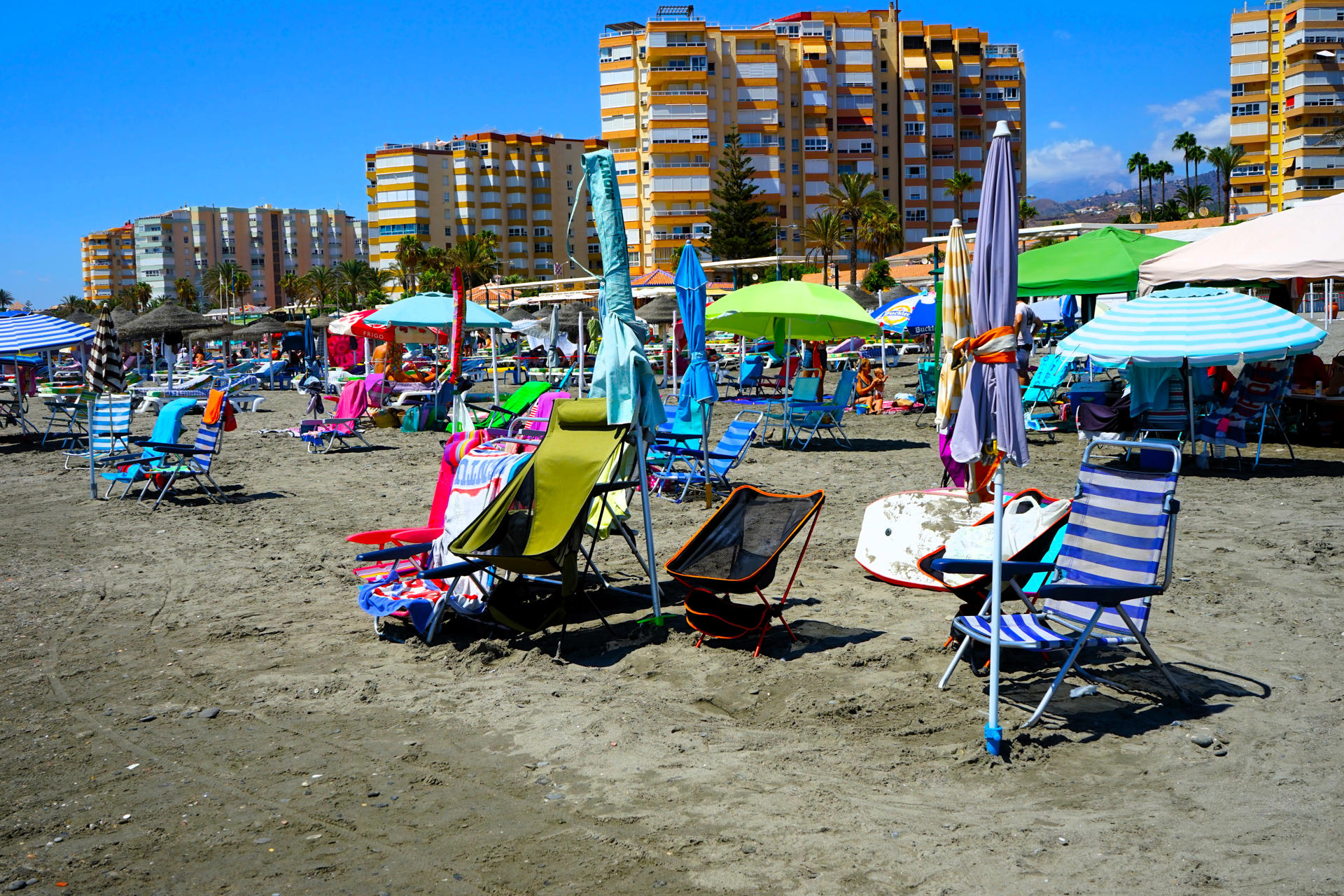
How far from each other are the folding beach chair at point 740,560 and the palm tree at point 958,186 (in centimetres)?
8270

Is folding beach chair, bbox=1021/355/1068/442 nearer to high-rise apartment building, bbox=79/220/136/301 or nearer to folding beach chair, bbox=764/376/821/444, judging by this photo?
folding beach chair, bbox=764/376/821/444

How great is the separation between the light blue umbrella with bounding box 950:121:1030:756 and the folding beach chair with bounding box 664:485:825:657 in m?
1.27

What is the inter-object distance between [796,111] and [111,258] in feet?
421

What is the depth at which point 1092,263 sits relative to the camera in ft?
47.8

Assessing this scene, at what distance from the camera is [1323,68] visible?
78000 millimetres

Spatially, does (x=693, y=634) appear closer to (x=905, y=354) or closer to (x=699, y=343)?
(x=699, y=343)

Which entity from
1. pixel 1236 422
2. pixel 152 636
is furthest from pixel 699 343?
pixel 152 636

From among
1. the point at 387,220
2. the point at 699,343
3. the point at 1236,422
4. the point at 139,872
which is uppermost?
the point at 387,220

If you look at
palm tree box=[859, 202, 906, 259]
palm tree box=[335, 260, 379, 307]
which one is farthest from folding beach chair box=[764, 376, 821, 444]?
palm tree box=[335, 260, 379, 307]

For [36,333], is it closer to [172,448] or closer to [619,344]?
[172,448]

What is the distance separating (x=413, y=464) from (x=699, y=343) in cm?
472

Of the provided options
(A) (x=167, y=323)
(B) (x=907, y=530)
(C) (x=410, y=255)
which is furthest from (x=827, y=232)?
(B) (x=907, y=530)

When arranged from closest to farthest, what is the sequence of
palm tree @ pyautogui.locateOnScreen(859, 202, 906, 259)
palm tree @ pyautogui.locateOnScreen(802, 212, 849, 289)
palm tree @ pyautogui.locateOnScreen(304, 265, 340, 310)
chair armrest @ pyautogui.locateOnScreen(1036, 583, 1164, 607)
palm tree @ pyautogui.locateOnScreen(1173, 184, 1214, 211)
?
chair armrest @ pyautogui.locateOnScreen(1036, 583, 1164, 607), palm tree @ pyautogui.locateOnScreen(802, 212, 849, 289), palm tree @ pyautogui.locateOnScreen(859, 202, 906, 259), palm tree @ pyautogui.locateOnScreen(1173, 184, 1214, 211), palm tree @ pyautogui.locateOnScreen(304, 265, 340, 310)

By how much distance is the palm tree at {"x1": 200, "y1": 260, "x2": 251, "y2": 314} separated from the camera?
358 ft
